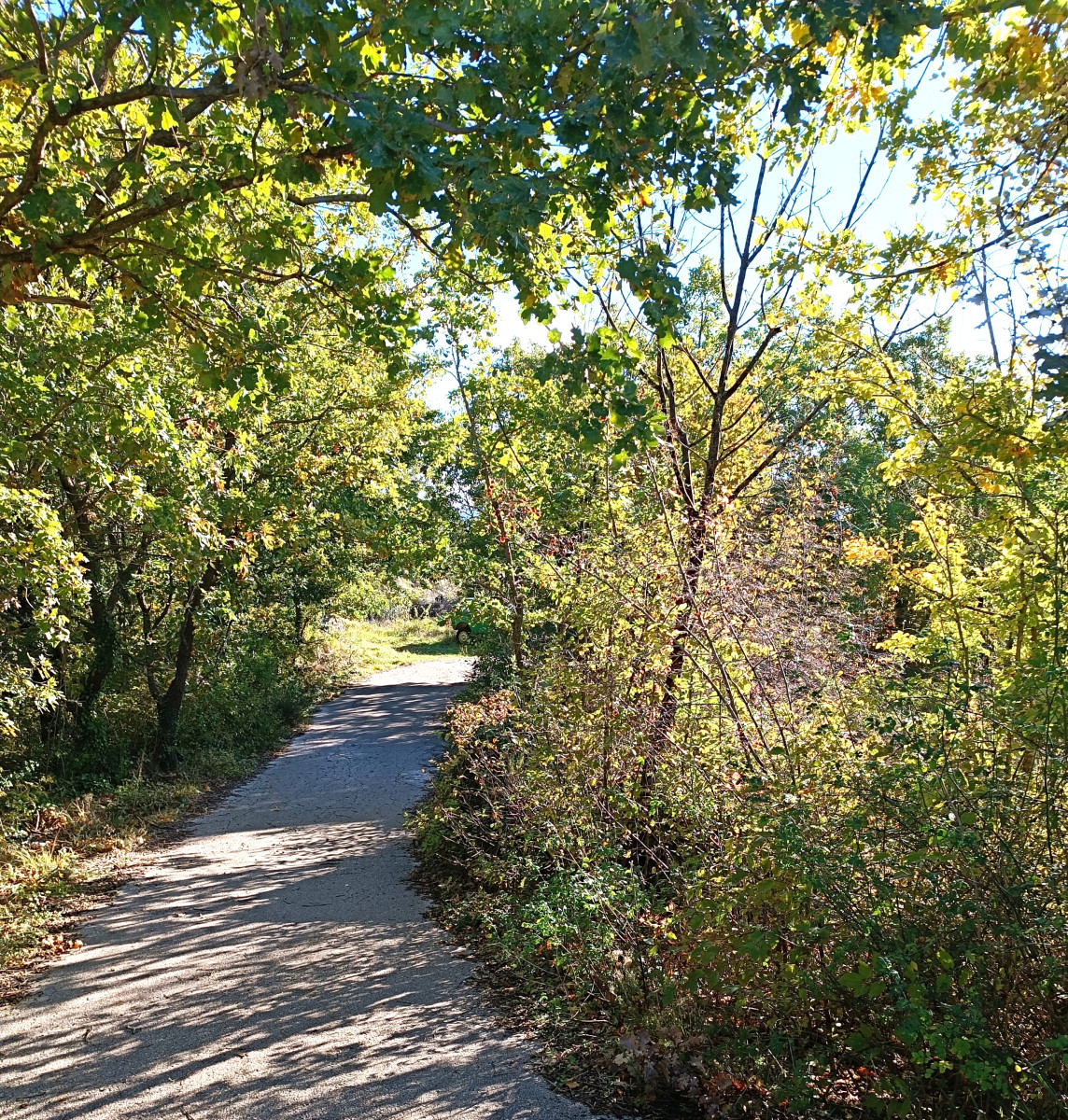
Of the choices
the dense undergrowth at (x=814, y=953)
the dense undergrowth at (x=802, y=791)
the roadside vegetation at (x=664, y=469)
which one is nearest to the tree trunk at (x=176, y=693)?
the roadside vegetation at (x=664, y=469)

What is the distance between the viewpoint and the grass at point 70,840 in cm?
670

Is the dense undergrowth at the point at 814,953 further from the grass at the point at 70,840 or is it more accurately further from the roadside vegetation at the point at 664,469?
the grass at the point at 70,840

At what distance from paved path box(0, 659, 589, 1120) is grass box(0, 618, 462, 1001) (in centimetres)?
33

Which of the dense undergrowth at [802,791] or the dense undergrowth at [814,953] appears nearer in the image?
the dense undergrowth at [814,953]

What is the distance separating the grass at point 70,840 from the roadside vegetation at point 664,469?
91 millimetres

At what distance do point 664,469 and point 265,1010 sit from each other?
182 inches

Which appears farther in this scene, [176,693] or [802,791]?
[176,693]

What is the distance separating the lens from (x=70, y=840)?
30.4 ft

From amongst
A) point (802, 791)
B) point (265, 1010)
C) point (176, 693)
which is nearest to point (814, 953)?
point (802, 791)

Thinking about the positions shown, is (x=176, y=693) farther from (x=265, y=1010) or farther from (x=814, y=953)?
(x=814, y=953)

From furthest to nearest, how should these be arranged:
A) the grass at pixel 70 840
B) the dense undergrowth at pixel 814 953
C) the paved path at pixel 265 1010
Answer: the grass at pixel 70 840 < the paved path at pixel 265 1010 < the dense undergrowth at pixel 814 953

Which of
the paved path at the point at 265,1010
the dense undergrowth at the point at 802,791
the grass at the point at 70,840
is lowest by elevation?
the paved path at the point at 265,1010

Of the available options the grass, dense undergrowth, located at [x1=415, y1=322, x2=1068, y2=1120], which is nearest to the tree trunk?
the grass

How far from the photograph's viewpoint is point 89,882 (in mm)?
8258
